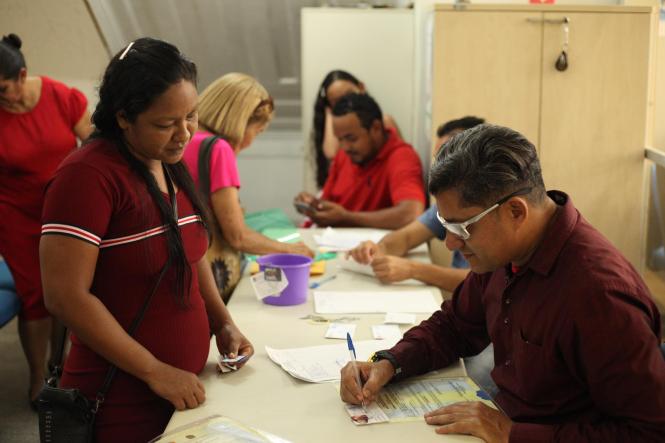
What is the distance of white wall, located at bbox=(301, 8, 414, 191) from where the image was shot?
4277 millimetres

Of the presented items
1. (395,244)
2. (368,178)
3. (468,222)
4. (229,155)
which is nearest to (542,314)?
(468,222)

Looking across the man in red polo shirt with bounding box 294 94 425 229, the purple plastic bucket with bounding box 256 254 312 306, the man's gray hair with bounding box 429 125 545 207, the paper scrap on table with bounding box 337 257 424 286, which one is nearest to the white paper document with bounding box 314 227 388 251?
the man in red polo shirt with bounding box 294 94 425 229

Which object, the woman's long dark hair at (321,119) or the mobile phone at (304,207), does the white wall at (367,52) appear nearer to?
the woman's long dark hair at (321,119)

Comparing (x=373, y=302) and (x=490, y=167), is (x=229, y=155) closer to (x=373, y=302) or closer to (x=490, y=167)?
(x=373, y=302)

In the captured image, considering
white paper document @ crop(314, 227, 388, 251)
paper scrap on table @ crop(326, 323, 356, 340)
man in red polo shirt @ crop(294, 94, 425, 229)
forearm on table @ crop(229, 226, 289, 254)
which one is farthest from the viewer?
man in red polo shirt @ crop(294, 94, 425, 229)

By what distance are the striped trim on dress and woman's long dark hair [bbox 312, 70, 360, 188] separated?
271cm

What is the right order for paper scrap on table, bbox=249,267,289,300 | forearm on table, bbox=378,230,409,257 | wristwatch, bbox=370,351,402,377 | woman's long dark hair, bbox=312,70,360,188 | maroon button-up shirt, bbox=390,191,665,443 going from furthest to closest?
woman's long dark hair, bbox=312,70,360,188 < forearm on table, bbox=378,230,409,257 < paper scrap on table, bbox=249,267,289,300 < wristwatch, bbox=370,351,402,377 < maroon button-up shirt, bbox=390,191,665,443

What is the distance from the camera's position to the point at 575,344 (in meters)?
1.35

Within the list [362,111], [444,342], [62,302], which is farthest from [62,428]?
[362,111]

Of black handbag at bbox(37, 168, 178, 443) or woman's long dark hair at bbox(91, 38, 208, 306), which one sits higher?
woman's long dark hair at bbox(91, 38, 208, 306)

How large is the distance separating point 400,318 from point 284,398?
0.62 meters

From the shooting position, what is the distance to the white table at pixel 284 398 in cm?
145

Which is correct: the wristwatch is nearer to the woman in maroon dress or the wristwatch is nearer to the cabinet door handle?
the woman in maroon dress

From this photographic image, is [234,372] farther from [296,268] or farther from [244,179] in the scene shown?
[244,179]
